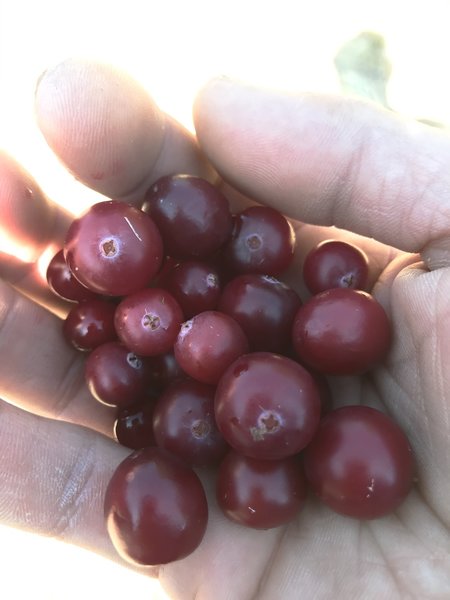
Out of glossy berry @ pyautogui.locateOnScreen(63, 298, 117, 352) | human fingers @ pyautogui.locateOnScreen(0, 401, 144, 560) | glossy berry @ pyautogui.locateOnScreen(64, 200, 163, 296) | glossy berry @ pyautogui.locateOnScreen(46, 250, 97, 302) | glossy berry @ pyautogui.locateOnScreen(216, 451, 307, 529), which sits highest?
glossy berry @ pyautogui.locateOnScreen(64, 200, 163, 296)

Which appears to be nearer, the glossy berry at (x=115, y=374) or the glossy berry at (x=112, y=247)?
the glossy berry at (x=112, y=247)

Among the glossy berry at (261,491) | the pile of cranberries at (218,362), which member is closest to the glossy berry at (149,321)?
the pile of cranberries at (218,362)

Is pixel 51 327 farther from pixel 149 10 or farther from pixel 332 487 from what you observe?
pixel 149 10

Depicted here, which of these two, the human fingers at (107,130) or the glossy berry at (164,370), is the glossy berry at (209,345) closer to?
the glossy berry at (164,370)

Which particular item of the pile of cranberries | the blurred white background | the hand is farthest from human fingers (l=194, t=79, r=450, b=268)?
the blurred white background

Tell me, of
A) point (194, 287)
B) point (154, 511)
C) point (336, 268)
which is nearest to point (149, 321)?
point (194, 287)

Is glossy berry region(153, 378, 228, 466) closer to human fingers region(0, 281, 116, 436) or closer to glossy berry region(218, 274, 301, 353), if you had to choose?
glossy berry region(218, 274, 301, 353)
